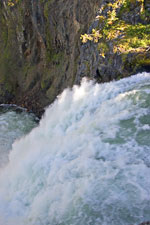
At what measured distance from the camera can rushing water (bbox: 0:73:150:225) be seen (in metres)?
4.26

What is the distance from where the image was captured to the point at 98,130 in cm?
586

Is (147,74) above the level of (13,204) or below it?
above

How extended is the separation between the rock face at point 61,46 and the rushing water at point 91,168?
1.20 m

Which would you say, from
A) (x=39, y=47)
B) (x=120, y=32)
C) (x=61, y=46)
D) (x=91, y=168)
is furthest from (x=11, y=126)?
(x=91, y=168)

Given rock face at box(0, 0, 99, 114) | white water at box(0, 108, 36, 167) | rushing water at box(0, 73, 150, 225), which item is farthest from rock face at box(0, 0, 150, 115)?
rushing water at box(0, 73, 150, 225)

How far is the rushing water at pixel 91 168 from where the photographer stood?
426 cm

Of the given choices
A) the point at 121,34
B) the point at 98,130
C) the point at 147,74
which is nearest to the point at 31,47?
the point at 121,34

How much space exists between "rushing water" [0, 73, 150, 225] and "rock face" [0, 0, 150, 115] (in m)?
1.20

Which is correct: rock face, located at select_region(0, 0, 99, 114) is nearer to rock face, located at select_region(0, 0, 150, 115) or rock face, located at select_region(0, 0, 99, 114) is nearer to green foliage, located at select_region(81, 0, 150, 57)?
rock face, located at select_region(0, 0, 150, 115)

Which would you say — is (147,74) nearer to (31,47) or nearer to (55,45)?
(55,45)

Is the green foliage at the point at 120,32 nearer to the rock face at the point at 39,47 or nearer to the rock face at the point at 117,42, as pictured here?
the rock face at the point at 117,42

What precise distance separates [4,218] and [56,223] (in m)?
1.54

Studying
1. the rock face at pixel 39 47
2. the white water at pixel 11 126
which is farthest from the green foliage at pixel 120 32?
the white water at pixel 11 126

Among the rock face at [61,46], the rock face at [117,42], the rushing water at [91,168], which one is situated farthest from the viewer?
the rock face at [61,46]
